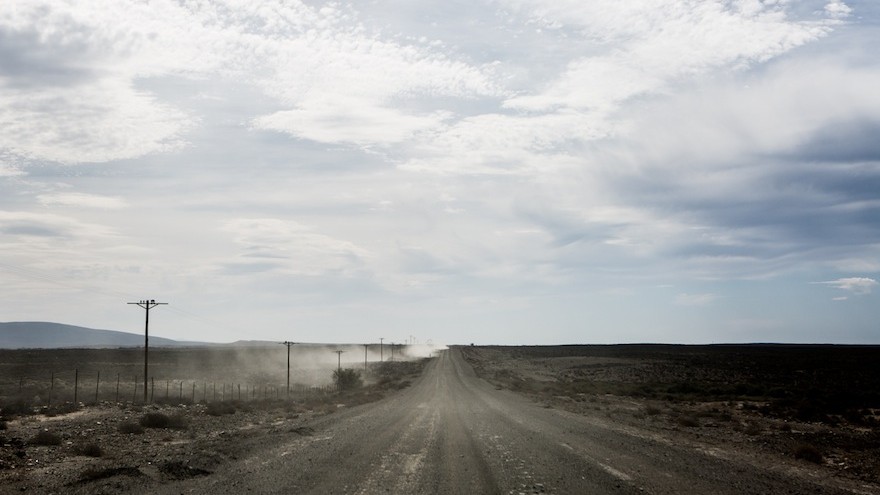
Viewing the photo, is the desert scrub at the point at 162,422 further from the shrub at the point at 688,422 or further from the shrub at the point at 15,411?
the shrub at the point at 688,422

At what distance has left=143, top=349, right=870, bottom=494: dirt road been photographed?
12.8m

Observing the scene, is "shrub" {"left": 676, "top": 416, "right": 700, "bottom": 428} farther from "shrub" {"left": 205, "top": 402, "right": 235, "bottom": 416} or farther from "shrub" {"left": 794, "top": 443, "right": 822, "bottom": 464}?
"shrub" {"left": 205, "top": 402, "right": 235, "bottom": 416}

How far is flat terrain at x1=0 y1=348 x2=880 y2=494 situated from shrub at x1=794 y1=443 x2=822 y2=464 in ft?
0.56

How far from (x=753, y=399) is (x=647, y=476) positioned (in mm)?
30220

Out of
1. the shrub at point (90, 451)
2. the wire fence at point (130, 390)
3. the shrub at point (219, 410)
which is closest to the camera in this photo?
the shrub at point (90, 451)

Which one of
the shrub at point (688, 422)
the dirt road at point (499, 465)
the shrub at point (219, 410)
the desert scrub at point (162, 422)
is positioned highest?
the dirt road at point (499, 465)

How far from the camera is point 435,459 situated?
1614 cm

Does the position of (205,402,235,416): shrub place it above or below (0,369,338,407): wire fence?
above

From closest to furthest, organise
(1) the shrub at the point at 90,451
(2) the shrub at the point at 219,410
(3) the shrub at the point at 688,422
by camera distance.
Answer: (1) the shrub at the point at 90,451 → (3) the shrub at the point at 688,422 → (2) the shrub at the point at 219,410

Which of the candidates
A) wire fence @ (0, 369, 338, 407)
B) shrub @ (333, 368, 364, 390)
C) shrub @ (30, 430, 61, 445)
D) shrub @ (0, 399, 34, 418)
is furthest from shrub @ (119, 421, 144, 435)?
shrub @ (333, 368, 364, 390)

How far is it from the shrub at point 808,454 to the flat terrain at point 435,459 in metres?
0.17

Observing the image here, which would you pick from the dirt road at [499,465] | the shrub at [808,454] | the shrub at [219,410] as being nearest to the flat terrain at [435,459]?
the dirt road at [499,465]

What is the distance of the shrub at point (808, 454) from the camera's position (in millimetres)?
16938

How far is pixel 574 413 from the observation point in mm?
29953
